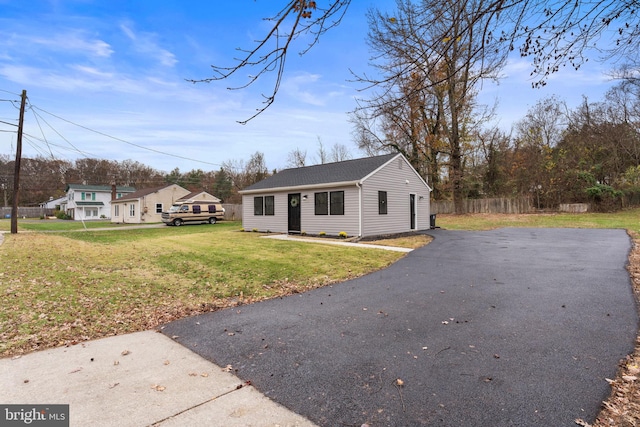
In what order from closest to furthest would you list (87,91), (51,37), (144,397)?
(144,397) < (51,37) < (87,91)

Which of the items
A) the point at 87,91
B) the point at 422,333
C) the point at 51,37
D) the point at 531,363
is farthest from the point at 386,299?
the point at 87,91

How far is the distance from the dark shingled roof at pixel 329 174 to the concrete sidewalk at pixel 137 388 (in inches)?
451

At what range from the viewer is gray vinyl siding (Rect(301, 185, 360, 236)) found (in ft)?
45.7

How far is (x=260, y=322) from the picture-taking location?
13.9 ft

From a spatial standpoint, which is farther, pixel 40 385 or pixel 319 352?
pixel 319 352

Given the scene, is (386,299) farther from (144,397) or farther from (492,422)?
(144,397)

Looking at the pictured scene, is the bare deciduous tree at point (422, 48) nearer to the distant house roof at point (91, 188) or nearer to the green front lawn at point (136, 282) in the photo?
the green front lawn at point (136, 282)

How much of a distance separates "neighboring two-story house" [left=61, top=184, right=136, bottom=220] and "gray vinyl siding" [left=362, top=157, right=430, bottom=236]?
41.8 m

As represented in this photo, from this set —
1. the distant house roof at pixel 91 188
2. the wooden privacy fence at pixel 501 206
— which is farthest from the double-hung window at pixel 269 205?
the distant house roof at pixel 91 188

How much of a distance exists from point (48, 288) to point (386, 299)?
5702mm

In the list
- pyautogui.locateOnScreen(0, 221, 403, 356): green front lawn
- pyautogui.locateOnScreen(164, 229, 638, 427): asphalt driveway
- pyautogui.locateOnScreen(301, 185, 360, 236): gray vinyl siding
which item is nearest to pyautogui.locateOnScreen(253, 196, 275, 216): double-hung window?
pyautogui.locateOnScreen(301, 185, 360, 236): gray vinyl siding

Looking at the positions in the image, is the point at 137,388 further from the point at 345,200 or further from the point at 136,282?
the point at 345,200

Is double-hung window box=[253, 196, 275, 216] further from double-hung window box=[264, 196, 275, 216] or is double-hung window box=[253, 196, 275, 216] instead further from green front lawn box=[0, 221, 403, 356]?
green front lawn box=[0, 221, 403, 356]

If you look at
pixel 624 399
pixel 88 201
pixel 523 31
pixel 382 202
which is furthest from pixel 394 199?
pixel 88 201
